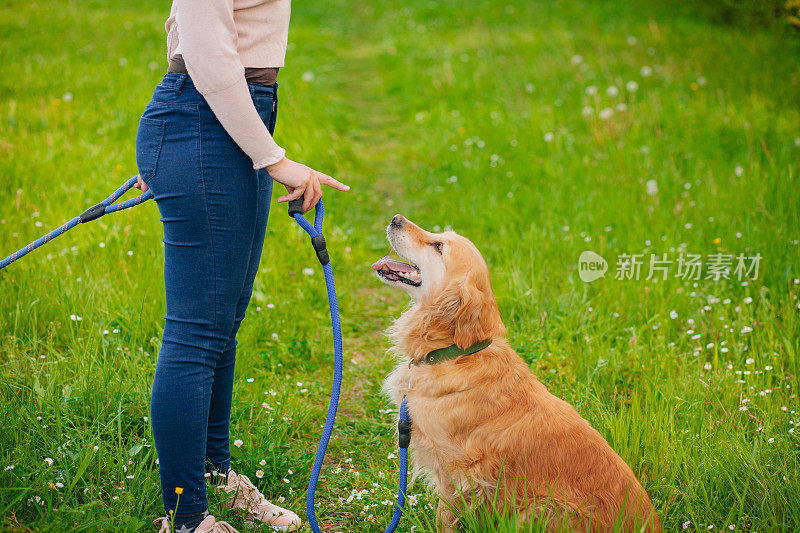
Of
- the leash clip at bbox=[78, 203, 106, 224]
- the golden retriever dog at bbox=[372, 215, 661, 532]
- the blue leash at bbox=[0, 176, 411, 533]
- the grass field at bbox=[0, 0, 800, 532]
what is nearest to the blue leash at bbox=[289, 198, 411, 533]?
the blue leash at bbox=[0, 176, 411, 533]

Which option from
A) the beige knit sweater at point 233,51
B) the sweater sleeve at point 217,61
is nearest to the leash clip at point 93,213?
the beige knit sweater at point 233,51

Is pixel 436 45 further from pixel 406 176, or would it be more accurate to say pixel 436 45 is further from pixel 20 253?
pixel 20 253

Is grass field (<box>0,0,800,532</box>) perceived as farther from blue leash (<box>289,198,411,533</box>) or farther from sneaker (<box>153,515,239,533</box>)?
blue leash (<box>289,198,411,533</box>)

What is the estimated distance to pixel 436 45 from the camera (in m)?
10.5

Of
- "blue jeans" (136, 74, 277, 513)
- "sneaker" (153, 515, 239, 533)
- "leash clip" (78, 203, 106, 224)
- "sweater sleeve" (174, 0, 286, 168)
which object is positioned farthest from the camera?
"leash clip" (78, 203, 106, 224)

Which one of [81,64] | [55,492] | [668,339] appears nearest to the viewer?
[55,492]

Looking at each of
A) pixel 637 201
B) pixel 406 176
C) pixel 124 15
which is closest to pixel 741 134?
pixel 637 201

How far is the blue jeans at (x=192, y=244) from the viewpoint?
198cm

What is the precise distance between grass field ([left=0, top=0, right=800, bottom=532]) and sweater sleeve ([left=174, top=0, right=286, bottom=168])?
145 centimetres

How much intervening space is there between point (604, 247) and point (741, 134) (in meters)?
2.74

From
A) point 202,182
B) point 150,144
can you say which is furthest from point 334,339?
point 150,144

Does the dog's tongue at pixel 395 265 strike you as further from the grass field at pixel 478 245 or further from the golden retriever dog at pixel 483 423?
the grass field at pixel 478 245

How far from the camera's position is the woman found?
6.15 ft

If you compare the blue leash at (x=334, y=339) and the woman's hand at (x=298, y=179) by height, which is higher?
the woman's hand at (x=298, y=179)
